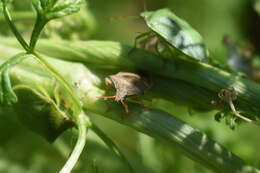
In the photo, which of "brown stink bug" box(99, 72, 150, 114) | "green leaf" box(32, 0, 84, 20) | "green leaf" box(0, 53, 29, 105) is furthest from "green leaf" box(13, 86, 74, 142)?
"green leaf" box(32, 0, 84, 20)

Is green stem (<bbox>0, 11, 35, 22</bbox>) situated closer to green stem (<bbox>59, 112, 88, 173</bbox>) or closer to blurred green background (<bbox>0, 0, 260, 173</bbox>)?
blurred green background (<bbox>0, 0, 260, 173</bbox>)

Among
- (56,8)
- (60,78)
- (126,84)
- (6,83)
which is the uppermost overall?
(56,8)

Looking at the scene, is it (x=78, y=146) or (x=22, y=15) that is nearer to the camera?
(x=78, y=146)

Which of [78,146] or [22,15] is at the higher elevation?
[22,15]

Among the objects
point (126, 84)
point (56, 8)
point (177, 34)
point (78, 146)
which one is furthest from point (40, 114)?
point (177, 34)

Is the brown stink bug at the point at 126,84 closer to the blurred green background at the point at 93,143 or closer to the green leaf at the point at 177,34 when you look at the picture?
the green leaf at the point at 177,34

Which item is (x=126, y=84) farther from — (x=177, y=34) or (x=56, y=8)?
(x=56, y=8)
